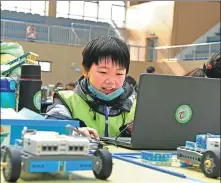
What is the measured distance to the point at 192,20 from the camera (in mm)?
11703

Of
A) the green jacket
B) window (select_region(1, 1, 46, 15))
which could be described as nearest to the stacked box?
the green jacket

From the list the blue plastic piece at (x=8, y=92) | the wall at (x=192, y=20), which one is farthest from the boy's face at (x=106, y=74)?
the wall at (x=192, y=20)

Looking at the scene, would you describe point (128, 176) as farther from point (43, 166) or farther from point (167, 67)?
point (167, 67)

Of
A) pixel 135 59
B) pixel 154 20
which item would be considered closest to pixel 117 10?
pixel 154 20

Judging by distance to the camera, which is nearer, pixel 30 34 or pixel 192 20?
pixel 30 34

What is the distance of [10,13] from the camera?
37.8 feet

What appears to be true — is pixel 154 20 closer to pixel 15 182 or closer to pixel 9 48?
pixel 9 48

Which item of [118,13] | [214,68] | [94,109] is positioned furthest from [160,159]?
[118,13]

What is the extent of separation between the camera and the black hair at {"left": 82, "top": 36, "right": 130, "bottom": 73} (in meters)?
1.24

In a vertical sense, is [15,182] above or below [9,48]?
below

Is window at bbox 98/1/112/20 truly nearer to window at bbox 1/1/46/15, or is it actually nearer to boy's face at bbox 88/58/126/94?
window at bbox 1/1/46/15

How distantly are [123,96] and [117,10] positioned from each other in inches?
481

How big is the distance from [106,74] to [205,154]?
21.3 inches

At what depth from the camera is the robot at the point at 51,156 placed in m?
0.58
